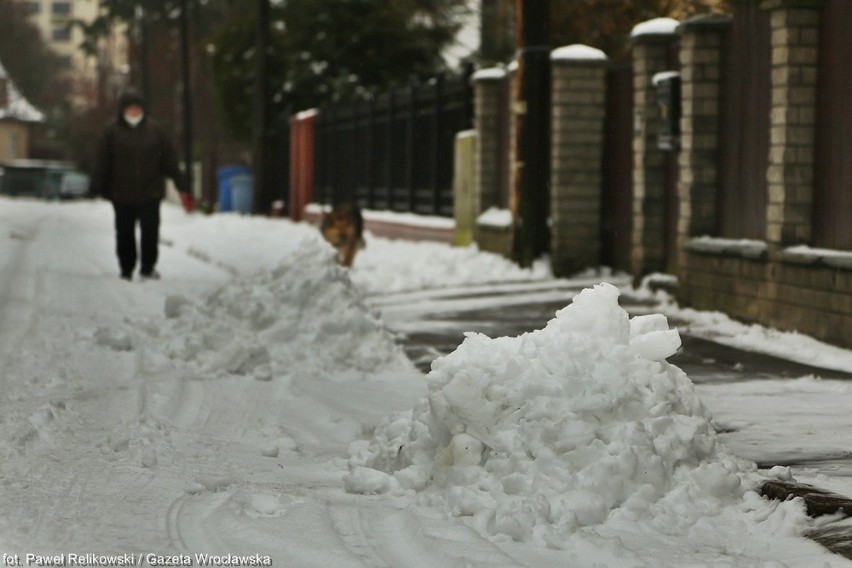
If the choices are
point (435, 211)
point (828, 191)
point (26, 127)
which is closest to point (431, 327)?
point (828, 191)

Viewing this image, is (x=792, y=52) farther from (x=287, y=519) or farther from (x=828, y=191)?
(x=287, y=519)

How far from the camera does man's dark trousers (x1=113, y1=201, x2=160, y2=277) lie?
629 inches

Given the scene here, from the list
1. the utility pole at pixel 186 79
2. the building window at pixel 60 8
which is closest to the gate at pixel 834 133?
the utility pole at pixel 186 79

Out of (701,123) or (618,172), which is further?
(618,172)

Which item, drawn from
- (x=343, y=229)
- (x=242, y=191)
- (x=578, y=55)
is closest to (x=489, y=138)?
(x=343, y=229)

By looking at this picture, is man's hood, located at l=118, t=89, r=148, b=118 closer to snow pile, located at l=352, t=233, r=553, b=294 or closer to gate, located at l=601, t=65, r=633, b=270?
snow pile, located at l=352, t=233, r=553, b=294

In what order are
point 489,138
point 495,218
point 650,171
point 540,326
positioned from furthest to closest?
point 489,138 → point 495,218 → point 650,171 → point 540,326

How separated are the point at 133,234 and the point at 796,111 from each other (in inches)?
276

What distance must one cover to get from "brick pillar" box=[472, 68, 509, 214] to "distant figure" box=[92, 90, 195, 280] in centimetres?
564

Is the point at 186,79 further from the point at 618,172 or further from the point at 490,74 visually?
the point at 618,172

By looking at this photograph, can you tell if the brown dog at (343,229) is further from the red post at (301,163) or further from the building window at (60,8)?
the building window at (60,8)

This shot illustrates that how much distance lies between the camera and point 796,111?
453 inches

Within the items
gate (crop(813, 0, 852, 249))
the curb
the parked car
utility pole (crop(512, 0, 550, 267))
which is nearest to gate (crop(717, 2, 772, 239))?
gate (crop(813, 0, 852, 249))

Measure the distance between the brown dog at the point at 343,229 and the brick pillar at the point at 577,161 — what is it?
2660 mm
